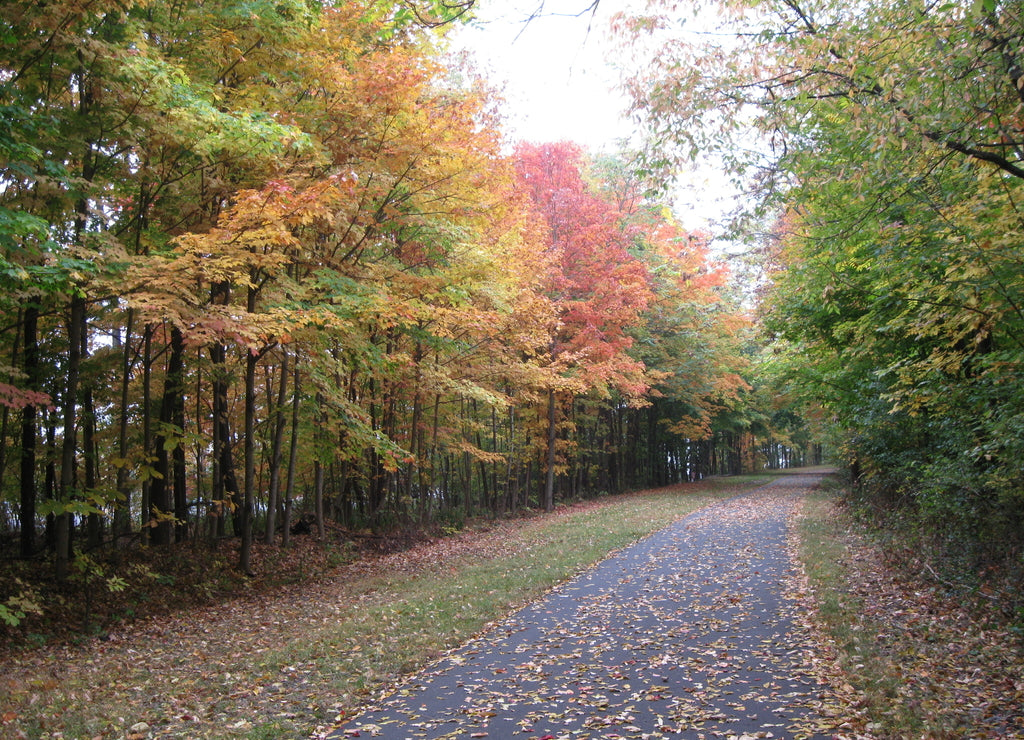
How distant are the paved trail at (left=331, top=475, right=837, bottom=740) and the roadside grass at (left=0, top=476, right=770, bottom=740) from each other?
530mm

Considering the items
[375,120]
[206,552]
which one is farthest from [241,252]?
[206,552]

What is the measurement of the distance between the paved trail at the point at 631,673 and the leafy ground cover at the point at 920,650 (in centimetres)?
41

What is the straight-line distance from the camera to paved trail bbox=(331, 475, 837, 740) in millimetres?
4812

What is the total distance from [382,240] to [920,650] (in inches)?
471

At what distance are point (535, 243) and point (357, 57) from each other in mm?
8686

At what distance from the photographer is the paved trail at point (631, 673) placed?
189 inches

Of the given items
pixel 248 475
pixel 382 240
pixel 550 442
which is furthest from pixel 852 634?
pixel 550 442

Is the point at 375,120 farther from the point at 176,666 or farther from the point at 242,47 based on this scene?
the point at 176,666

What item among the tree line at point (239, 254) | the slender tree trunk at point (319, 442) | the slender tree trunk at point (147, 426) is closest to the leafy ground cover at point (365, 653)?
the tree line at point (239, 254)

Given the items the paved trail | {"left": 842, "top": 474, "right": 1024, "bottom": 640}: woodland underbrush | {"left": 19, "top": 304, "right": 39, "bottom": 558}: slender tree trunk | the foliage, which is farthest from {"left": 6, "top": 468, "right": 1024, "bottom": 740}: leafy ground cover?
{"left": 19, "top": 304, "right": 39, "bottom": 558}: slender tree trunk

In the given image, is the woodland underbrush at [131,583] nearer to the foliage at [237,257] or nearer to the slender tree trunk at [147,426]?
the foliage at [237,257]

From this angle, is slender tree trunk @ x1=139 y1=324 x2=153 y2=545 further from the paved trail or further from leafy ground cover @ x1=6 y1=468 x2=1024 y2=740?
the paved trail

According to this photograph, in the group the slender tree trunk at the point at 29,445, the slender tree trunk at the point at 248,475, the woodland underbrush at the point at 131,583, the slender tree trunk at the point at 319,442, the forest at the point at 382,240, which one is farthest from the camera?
the slender tree trunk at the point at 319,442

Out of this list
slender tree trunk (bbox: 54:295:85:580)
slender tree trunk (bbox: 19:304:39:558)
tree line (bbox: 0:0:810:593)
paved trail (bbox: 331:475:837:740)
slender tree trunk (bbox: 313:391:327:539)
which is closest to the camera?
paved trail (bbox: 331:475:837:740)
